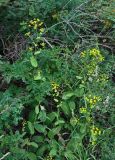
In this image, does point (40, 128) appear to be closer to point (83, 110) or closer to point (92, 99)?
point (83, 110)

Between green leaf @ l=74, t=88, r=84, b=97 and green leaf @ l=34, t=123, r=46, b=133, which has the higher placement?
green leaf @ l=74, t=88, r=84, b=97

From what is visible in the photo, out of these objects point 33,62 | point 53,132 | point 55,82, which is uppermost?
point 33,62

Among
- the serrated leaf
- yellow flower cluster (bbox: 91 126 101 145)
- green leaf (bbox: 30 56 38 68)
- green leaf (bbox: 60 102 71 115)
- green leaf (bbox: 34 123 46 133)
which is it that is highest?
green leaf (bbox: 30 56 38 68)

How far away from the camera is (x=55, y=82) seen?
→ 3.28m

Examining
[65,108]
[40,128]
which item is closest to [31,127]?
[40,128]

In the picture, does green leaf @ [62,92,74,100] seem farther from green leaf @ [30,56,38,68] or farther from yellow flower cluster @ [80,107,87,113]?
green leaf @ [30,56,38,68]

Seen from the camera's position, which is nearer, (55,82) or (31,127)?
(31,127)

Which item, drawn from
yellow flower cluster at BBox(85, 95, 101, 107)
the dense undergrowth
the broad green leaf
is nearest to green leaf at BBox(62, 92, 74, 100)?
the dense undergrowth

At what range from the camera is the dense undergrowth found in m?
3.14

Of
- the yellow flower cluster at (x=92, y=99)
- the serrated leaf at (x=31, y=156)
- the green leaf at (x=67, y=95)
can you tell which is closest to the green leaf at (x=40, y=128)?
the serrated leaf at (x=31, y=156)

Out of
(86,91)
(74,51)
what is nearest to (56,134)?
(86,91)

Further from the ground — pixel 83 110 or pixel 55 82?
pixel 55 82

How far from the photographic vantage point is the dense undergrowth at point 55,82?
3.14 m

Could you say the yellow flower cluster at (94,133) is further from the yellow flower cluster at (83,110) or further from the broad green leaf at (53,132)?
the broad green leaf at (53,132)
